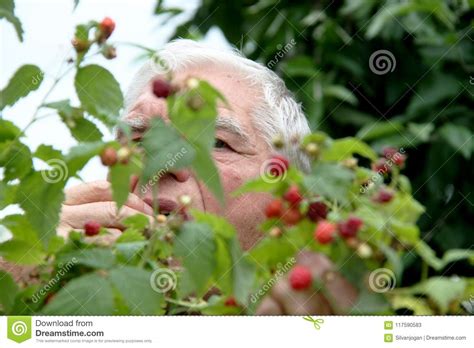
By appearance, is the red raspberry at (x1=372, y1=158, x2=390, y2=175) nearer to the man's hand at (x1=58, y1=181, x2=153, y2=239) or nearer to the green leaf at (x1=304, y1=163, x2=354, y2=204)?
the green leaf at (x1=304, y1=163, x2=354, y2=204)

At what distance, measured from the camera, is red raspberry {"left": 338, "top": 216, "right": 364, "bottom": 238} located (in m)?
0.55

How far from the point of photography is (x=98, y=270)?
0.61 metres

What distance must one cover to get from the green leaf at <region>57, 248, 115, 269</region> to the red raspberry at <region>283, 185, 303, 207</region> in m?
0.11

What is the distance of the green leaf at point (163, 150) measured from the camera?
0.56 m

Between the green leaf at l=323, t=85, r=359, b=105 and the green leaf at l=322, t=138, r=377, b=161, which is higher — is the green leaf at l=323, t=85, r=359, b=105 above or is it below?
above

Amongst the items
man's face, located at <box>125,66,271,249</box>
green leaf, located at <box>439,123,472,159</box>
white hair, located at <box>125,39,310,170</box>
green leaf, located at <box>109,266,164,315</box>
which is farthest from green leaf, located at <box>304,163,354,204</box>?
green leaf, located at <box>439,123,472,159</box>

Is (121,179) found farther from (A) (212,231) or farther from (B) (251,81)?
(B) (251,81)

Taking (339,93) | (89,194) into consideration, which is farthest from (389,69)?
(89,194)

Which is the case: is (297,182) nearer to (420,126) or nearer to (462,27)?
(420,126)

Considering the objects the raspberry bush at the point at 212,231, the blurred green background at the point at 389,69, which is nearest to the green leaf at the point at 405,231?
the raspberry bush at the point at 212,231

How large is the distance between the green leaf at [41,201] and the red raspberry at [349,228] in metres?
0.19

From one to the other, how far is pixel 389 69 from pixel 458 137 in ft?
0.90

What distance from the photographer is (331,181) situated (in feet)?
1.86
